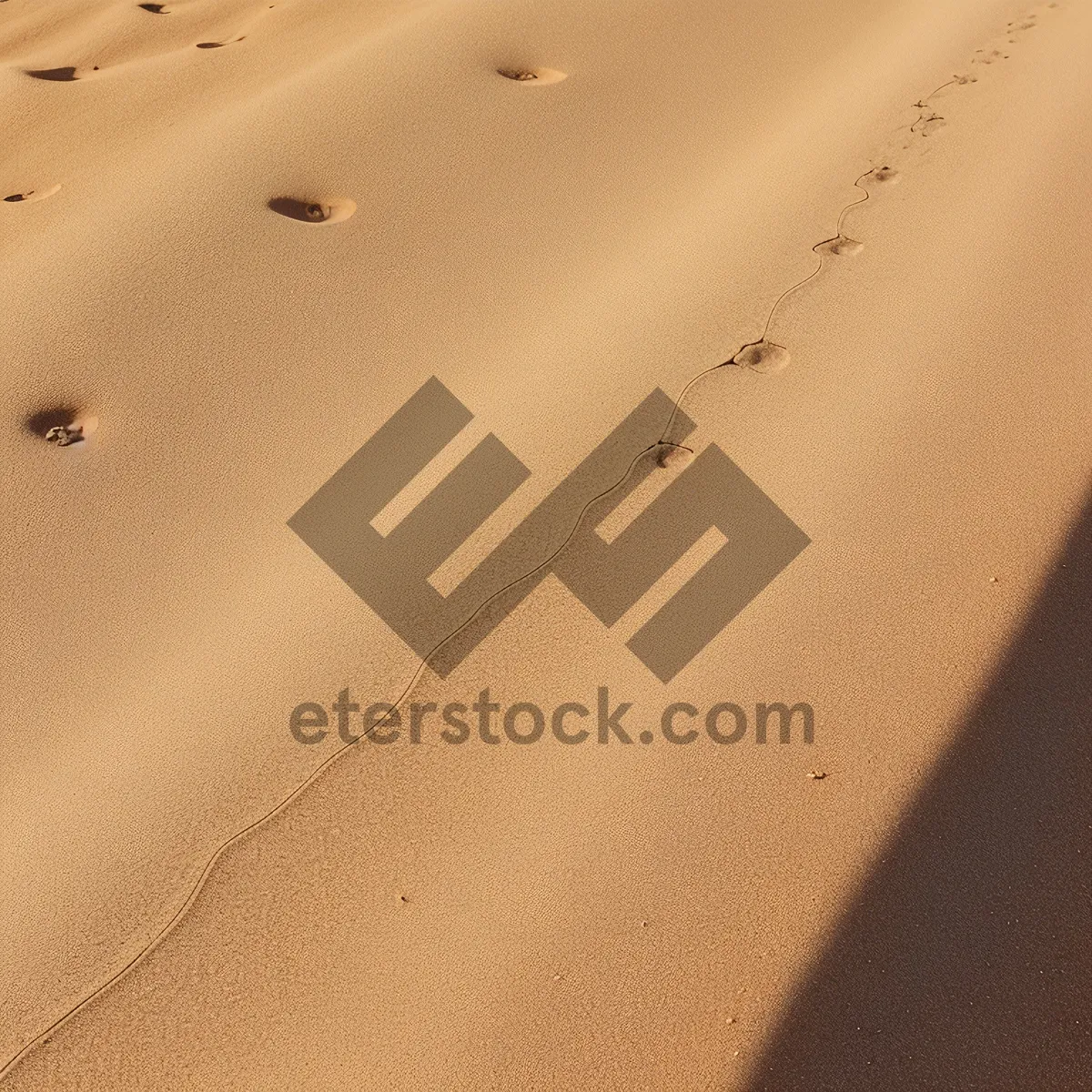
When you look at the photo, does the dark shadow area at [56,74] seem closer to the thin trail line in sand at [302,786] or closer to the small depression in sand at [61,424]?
the small depression in sand at [61,424]

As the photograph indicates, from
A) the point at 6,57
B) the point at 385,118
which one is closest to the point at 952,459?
the point at 385,118

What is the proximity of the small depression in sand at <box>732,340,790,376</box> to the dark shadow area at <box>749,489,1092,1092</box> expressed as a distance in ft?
4.26

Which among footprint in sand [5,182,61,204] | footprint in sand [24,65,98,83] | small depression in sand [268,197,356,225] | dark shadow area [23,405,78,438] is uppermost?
footprint in sand [24,65,98,83]

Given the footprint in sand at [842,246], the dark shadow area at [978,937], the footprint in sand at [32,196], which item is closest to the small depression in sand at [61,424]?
the footprint in sand at [32,196]

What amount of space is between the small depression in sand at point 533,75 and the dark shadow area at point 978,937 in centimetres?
320

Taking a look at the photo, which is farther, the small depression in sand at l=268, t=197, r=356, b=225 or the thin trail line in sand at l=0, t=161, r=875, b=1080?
the small depression in sand at l=268, t=197, r=356, b=225

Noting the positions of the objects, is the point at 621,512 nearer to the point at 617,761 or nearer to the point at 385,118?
the point at 617,761

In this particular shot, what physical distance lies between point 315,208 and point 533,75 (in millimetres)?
1314

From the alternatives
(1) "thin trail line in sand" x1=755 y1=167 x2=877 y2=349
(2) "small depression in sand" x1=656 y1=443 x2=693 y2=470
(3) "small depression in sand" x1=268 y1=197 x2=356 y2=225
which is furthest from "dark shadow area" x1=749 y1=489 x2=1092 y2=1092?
(3) "small depression in sand" x1=268 y1=197 x2=356 y2=225

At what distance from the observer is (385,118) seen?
3867 mm

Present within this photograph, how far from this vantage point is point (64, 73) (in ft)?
14.6

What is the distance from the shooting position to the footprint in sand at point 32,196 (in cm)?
350
